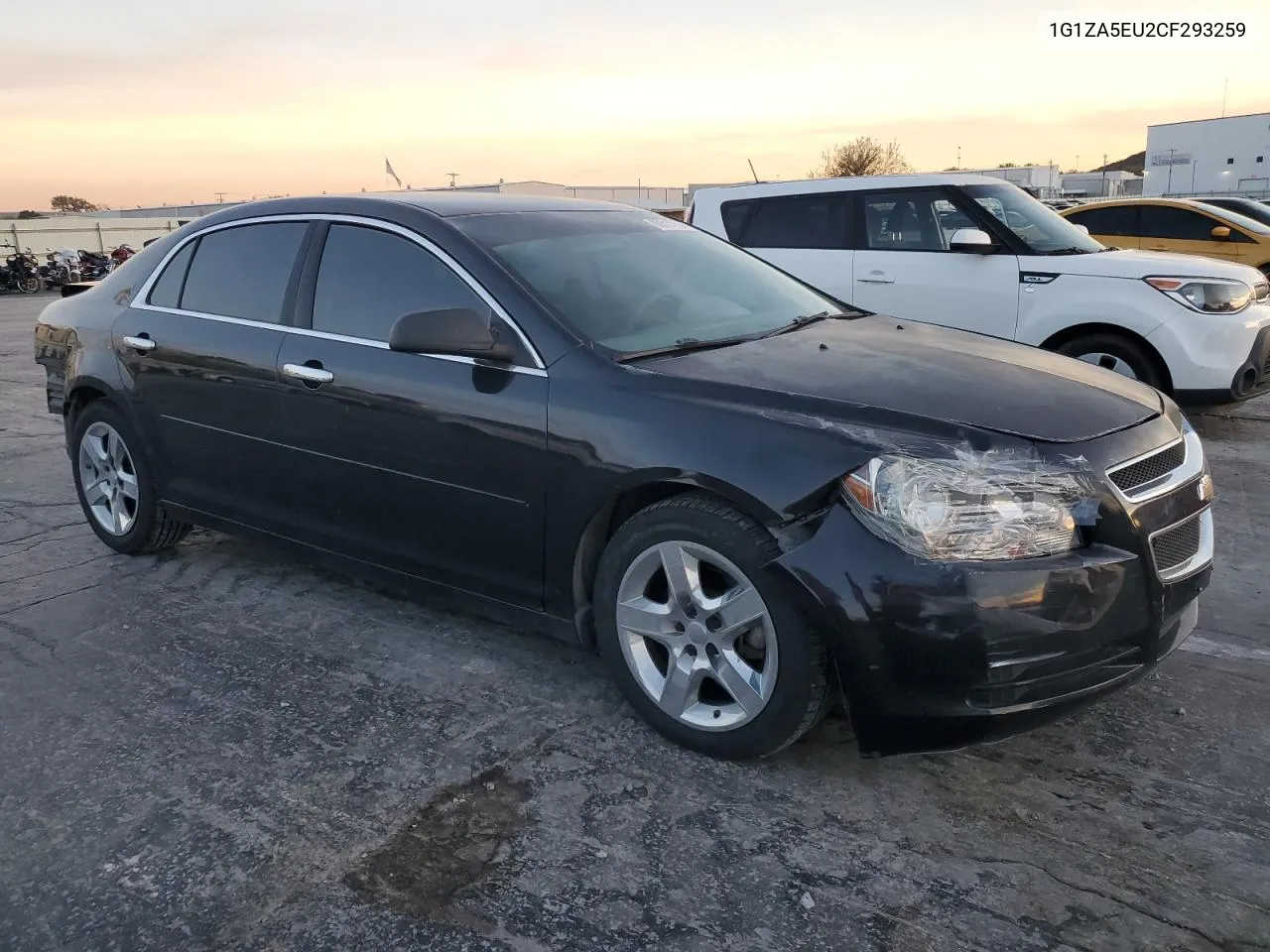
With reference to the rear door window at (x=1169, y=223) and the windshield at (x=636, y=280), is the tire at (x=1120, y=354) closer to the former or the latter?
the windshield at (x=636, y=280)

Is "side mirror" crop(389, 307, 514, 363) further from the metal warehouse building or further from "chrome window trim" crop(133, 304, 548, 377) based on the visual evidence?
the metal warehouse building

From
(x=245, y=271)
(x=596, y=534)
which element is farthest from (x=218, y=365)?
(x=596, y=534)

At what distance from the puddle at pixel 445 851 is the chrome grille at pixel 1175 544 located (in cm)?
186

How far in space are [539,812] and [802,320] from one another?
6.90 ft

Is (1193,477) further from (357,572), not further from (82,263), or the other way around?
(82,263)

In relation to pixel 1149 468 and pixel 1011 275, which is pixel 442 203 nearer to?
pixel 1149 468

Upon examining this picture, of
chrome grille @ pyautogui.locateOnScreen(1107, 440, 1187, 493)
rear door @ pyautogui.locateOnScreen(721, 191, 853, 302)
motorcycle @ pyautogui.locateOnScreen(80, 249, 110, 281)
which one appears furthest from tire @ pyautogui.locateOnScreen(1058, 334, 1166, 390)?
motorcycle @ pyautogui.locateOnScreen(80, 249, 110, 281)

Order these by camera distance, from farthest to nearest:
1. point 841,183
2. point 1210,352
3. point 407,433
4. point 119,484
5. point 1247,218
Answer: point 1247,218 → point 841,183 → point 1210,352 → point 119,484 → point 407,433

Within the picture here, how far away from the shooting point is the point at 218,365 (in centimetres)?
430

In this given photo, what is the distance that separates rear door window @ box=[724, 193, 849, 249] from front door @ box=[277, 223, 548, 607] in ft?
16.3

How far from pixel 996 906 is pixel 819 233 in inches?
254

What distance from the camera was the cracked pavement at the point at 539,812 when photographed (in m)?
2.43

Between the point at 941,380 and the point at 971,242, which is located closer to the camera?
the point at 941,380

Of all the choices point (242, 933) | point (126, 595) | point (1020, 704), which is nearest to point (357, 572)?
point (126, 595)
